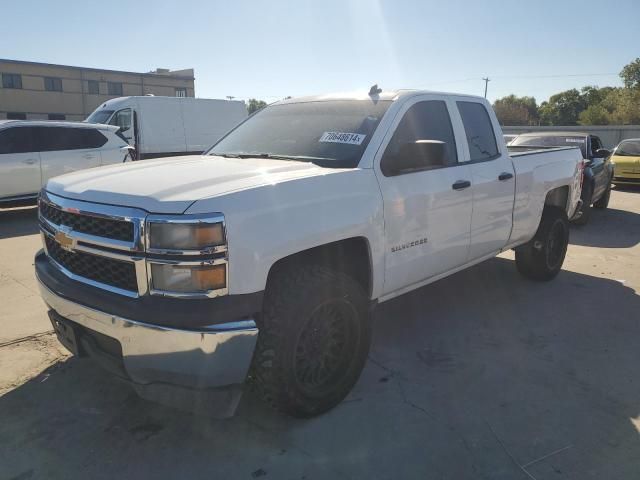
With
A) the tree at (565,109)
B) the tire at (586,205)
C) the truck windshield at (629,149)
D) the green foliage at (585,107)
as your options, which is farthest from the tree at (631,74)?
the tire at (586,205)

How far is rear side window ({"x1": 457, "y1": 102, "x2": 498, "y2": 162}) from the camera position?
13.7 feet

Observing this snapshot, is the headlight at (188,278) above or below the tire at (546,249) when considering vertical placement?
above

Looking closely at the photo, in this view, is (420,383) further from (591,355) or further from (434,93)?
(434,93)

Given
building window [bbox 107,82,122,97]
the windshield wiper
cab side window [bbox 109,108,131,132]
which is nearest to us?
the windshield wiper

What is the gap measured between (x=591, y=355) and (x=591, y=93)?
307 ft

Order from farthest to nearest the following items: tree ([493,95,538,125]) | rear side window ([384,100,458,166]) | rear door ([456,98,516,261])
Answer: tree ([493,95,538,125]) < rear door ([456,98,516,261]) < rear side window ([384,100,458,166])

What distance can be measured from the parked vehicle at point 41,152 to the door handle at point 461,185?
8.25 metres

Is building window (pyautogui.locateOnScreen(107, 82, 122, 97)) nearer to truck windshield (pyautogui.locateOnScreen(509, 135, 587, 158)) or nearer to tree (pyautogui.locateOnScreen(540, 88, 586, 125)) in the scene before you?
truck windshield (pyautogui.locateOnScreen(509, 135, 587, 158))

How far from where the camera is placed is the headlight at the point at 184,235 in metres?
2.28

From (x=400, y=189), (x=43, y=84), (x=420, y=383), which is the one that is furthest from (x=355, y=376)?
(x=43, y=84)

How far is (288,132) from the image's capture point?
3750 mm

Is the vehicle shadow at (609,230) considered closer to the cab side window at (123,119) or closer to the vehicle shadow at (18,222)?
the vehicle shadow at (18,222)

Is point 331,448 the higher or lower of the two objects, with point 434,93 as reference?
lower

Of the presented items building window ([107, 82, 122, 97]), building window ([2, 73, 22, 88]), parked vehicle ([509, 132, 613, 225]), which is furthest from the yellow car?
building window ([2, 73, 22, 88])
